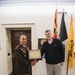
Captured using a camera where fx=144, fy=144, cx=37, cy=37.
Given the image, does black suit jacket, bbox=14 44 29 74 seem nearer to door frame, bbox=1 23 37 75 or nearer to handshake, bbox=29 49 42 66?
handshake, bbox=29 49 42 66

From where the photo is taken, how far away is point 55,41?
3.24 metres

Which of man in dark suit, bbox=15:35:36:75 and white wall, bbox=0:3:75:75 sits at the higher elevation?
white wall, bbox=0:3:75:75

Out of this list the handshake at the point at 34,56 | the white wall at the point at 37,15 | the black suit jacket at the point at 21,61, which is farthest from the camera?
the white wall at the point at 37,15

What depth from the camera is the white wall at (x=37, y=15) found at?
4.38 metres

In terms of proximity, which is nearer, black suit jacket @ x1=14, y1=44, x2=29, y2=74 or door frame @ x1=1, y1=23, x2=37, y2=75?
black suit jacket @ x1=14, y1=44, x2=29, y2=74

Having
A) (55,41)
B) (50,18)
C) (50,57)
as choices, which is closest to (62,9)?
(50,18)

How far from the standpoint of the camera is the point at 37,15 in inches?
174

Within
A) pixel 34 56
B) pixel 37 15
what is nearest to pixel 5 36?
pixel 37 15

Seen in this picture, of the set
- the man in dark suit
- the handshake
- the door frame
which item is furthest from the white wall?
the man in dark suit

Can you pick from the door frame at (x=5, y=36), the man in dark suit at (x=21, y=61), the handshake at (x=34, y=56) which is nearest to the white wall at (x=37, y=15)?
the door frame at (x=5, y=36)

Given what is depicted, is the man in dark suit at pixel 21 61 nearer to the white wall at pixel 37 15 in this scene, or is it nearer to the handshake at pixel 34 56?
the handshake at pixel 34 56

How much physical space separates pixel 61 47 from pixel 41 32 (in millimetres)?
1313

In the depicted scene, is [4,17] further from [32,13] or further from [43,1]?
[43,1]

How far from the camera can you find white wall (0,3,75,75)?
4.38 m
